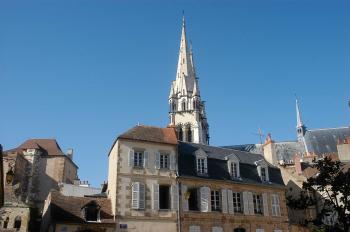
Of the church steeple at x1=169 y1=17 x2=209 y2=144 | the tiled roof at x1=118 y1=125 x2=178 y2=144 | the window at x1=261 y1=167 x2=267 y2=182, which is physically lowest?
the window at x1=261 y1=167 x2=267 y2=182

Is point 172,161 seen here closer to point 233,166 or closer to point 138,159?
point 138,159

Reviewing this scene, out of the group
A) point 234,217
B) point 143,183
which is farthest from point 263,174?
point 143,183

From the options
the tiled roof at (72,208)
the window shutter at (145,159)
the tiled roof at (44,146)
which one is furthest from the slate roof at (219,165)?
the tiled roof at (44,146)

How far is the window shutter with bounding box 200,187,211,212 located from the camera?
24.1 meters

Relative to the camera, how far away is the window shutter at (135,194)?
73.8 ft

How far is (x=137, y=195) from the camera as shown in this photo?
22.8 m

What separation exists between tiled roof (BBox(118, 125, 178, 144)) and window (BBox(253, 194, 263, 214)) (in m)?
6.65

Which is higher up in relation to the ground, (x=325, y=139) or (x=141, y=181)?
(x=325, y=139)

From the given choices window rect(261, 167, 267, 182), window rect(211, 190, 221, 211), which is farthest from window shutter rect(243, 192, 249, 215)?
window rect(261, 167, 267, 182)

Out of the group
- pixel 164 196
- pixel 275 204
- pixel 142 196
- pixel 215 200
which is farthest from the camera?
pixel 275 204

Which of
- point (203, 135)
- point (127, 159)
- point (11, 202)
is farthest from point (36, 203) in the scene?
point (203, 135)

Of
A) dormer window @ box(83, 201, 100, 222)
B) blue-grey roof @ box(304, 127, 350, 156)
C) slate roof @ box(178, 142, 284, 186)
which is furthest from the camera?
blue-grey roof @ box(304, 127, 350, 156)

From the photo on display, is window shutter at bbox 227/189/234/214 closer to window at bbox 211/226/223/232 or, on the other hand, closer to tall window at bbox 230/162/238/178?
window at bbox 211/226/223/232

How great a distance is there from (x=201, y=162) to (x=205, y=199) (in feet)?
8.46
